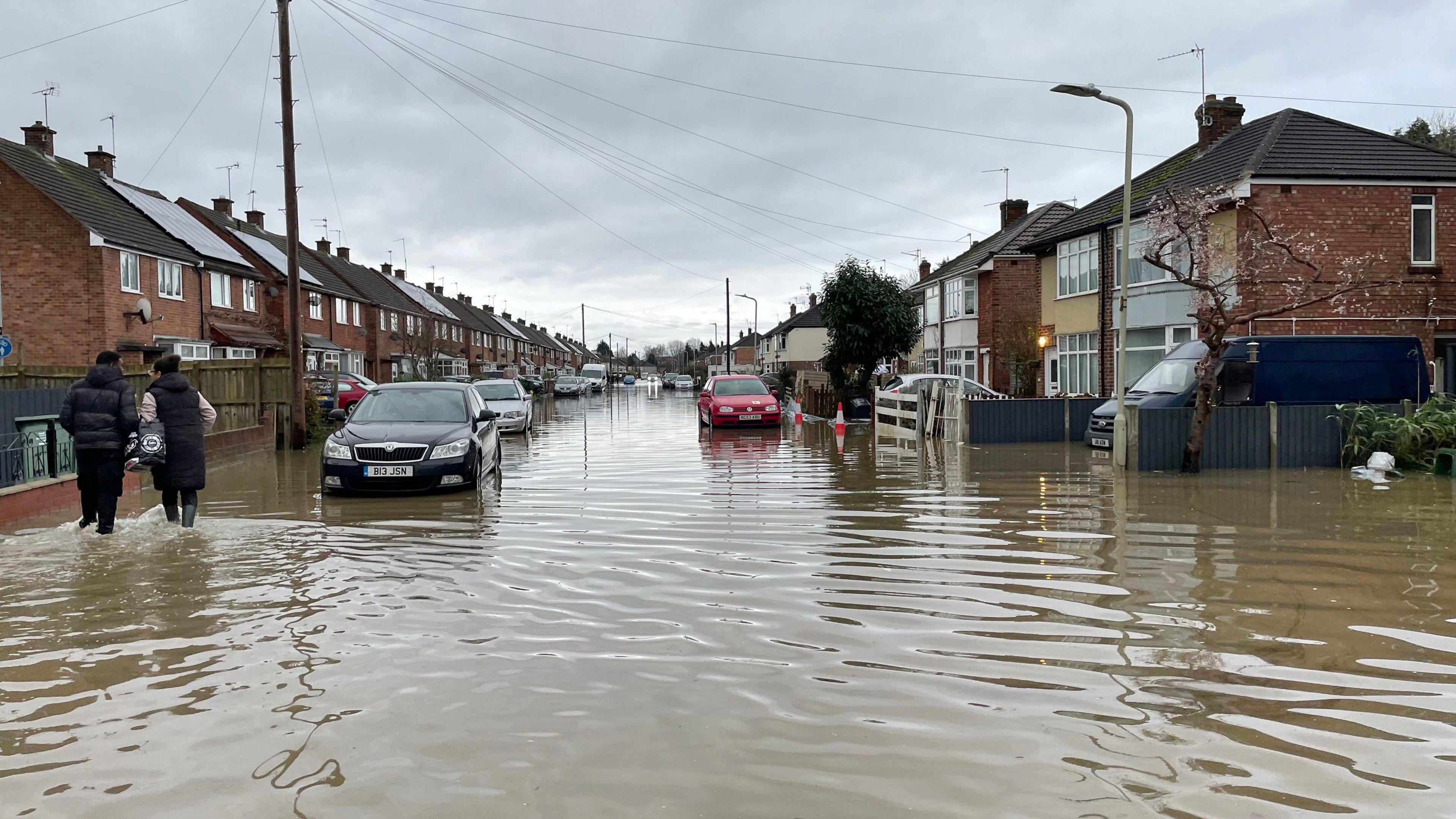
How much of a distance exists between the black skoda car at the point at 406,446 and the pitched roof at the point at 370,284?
4452cm

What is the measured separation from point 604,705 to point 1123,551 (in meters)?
5.61

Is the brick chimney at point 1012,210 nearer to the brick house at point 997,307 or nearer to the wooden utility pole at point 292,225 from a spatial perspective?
the brick house at point 997,307

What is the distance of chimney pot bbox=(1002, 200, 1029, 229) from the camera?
46.2 metres

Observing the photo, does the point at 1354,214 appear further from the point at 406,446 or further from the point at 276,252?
the point at 276,252

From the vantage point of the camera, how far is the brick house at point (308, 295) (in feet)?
138

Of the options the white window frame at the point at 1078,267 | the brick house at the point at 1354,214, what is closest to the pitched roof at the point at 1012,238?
the white window frame at the point at 1078,267

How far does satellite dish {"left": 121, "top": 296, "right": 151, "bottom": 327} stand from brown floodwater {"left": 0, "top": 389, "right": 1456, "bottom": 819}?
61.9 ft

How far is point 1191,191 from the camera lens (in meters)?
20.5

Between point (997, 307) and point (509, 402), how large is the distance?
64.6ft

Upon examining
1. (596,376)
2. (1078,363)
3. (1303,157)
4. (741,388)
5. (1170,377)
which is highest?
(1303,157)

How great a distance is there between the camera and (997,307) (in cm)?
3803

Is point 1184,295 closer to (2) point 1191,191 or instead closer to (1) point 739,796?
(2) point 1191,191

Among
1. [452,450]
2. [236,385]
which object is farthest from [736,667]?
[236,385]

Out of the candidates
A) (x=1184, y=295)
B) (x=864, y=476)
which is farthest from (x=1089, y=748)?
(x=1184, y=295)
